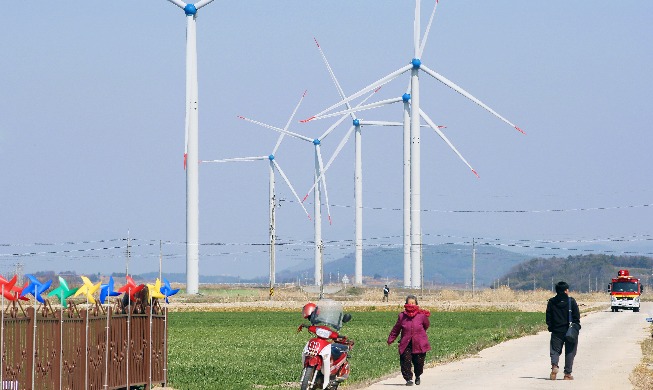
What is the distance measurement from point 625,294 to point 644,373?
196ft

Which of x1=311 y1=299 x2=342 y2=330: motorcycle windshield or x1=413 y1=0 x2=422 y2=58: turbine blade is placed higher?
x1=413 y1=0 x2=422 y2=58: turbine blade

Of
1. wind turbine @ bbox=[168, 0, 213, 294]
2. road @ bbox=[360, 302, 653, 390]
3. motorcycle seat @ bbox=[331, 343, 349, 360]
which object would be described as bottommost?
road @ bbox=[360, 302, 653, 390]

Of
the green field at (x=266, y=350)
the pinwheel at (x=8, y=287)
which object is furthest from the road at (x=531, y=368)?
the pinwheel at (x=8, y=287)

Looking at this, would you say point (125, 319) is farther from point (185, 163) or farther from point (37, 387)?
point (185, 163)

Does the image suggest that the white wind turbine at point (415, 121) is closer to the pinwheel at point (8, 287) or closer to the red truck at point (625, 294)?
the red truck at point (625, 294)

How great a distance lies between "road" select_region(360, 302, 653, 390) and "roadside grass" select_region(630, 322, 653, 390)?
0.15 m

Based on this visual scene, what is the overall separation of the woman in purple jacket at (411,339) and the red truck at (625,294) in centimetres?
6198

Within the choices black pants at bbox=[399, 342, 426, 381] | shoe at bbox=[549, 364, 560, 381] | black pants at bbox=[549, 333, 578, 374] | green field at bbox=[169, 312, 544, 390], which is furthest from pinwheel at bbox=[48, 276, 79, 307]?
black pants at bbox=[549, 333, 578, 374]

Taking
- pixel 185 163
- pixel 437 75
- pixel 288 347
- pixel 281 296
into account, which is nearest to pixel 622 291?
pixel 437 75

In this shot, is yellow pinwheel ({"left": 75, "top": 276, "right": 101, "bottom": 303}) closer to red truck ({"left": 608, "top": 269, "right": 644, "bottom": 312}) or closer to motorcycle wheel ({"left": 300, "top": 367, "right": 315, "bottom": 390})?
motorcycle wheel ({"left": 300, "top": 367, "right": 315, "bottom": 390})

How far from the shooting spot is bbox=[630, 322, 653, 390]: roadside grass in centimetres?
2370

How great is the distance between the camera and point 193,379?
27.1m

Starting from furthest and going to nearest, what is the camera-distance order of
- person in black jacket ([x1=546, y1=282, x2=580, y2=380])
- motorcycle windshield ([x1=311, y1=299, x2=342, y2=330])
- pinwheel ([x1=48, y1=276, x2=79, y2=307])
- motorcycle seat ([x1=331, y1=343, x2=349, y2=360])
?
1. person in black jacket ([x1=546, y1=282, x2=580, y2=380])
2. motorcycle windshield ([x1=311, y1=299, x2=342, y2=330])
3. motorcycle seat ([x1=331, y1=343, x2=349, y2=360])
4. pinwheel ([x1=48, y1=276, x2=79, y2=307])

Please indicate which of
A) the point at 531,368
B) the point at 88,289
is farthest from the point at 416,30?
the point at 88,289
